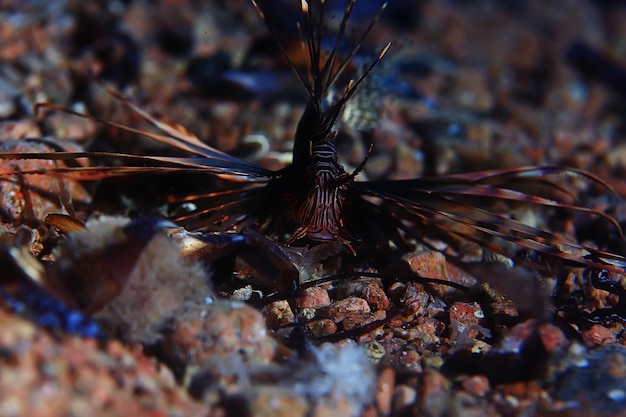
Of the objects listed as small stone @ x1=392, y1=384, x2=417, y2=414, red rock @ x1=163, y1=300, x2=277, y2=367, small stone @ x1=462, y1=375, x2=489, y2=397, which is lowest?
small stone @ x1=392, y1=384, x2=417, y2=414

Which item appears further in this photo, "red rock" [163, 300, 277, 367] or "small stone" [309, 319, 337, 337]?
"small stone" [309, 319, 337, 337]

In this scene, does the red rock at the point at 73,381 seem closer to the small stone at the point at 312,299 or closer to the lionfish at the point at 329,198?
the small stone at the point at 312,299

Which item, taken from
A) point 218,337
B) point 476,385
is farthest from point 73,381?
point 476,385

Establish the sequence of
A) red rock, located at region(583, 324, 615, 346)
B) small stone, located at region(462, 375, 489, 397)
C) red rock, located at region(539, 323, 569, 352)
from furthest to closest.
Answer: red rock, located at region(583, 324, 615, 346) < red rock, located at region(539, 323, 569, 352) < small stone, located at region(462, 375, 489, 397)

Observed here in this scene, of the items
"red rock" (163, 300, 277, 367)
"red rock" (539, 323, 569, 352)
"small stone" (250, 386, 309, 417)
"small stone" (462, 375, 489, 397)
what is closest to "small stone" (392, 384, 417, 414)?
"small stone" (462, 375, 489, 397)

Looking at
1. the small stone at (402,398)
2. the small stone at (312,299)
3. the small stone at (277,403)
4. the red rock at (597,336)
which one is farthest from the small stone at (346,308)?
the red rock at (597,336)

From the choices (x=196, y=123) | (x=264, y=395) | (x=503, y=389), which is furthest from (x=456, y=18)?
(x=264, y=395)

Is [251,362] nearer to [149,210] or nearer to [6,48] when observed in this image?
[149,210]

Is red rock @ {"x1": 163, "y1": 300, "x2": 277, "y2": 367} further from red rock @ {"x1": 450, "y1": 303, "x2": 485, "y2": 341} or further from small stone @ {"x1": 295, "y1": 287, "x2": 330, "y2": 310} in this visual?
red rock @ {"x1": 450, "y1": 303, "x2": 485, "y2": 341}

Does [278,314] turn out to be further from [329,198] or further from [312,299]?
[329,198]
